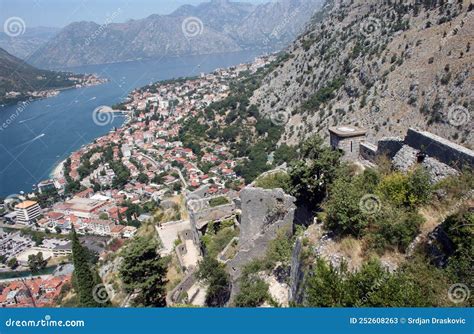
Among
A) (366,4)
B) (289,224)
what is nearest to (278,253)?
(289,224)

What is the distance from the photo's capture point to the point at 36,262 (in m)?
46.6

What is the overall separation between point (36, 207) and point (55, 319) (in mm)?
64235

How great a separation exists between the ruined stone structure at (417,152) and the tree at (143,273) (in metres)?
6.53

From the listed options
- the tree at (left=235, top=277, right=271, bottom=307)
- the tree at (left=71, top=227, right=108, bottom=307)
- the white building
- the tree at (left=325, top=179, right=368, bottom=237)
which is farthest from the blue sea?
the tree at (left=325, top=179, right=368, bottom=237)

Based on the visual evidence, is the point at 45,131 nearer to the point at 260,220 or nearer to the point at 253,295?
the point at 260,220

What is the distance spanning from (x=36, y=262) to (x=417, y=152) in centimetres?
4849

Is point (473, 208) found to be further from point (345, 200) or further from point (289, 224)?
point (289, 224)

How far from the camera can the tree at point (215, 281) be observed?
10.5 metres

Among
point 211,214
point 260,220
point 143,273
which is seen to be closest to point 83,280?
point 143,273

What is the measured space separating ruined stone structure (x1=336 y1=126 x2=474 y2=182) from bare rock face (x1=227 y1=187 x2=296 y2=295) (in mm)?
2299

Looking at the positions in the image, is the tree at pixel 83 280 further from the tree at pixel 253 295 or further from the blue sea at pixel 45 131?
the blue sea at pixel 45 131

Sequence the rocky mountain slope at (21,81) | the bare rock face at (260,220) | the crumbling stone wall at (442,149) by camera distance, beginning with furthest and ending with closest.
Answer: the rocky mountain slope at (21,81)
the bare rock face at (260,220)
the crumbling stone wall at (442,149)

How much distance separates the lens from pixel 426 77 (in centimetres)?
3027

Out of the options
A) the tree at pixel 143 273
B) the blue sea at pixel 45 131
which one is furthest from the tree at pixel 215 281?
the blue sea at pixel 45 131
